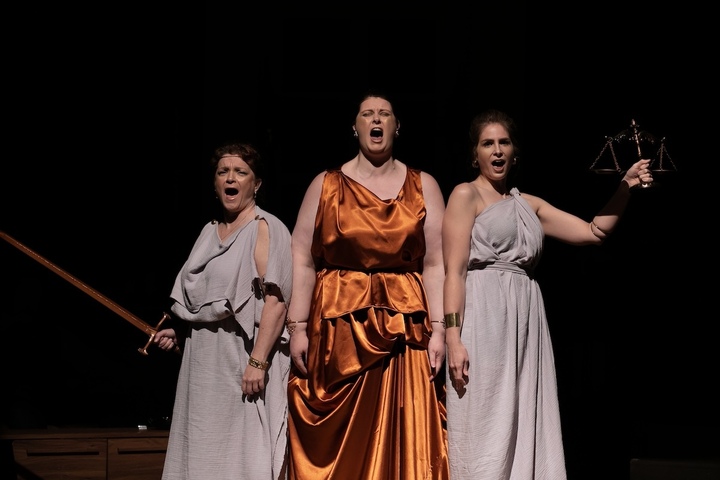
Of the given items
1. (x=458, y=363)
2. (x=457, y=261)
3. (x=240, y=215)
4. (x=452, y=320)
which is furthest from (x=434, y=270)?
(x=240, y=215)

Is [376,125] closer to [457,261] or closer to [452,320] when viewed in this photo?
[457,261]

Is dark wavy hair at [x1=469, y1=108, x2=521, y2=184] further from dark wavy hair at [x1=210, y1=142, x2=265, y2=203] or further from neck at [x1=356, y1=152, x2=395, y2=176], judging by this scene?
dark wavy hair at [x1=210, y1=142, x2=265, y2=203]

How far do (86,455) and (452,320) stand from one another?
1.93m

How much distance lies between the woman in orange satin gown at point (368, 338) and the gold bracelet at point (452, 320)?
0.16 metres

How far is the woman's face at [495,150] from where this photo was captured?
486cm

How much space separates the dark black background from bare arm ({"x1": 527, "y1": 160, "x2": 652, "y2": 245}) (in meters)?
1.02

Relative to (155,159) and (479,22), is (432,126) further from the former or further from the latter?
(155,159)

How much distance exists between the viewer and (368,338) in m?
4.83

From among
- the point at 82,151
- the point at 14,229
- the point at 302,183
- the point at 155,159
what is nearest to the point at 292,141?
the point at 302,183

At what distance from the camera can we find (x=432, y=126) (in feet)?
20.3

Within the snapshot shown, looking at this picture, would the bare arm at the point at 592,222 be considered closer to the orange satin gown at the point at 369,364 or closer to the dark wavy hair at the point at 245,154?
the orange satin gown at the point at 369,364

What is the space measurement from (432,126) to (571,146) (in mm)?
733

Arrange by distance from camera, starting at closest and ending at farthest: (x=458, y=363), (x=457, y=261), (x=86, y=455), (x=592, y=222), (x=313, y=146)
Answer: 1. (x=458, y=363)
2. (x=457, y=261)
3. (x=592, y=222)
4. (x=86, y=455)
5. (x=313, y=146)

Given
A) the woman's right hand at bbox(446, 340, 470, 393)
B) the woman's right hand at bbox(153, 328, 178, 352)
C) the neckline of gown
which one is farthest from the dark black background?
the woman's right hand at bbox(446, 340, 470, 393)
